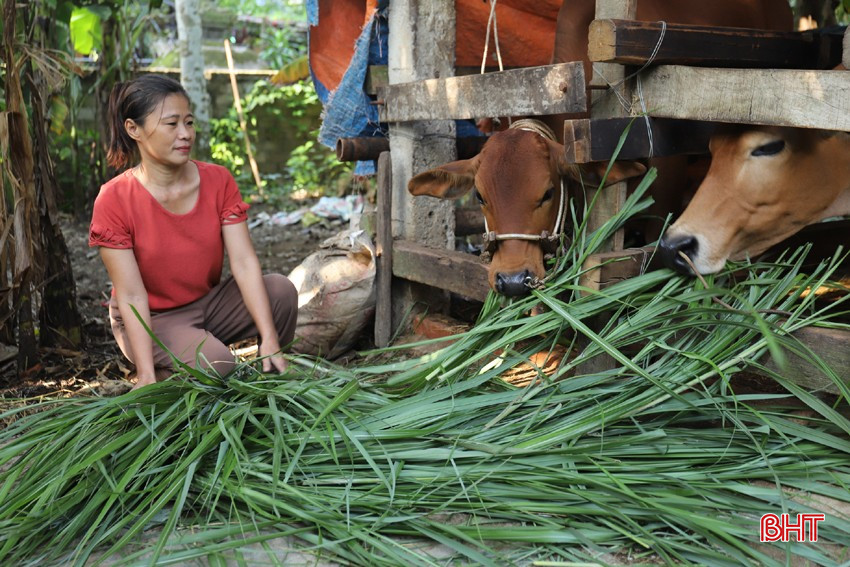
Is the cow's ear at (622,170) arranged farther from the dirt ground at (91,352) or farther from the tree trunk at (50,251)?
the tree trunk at (50,251)

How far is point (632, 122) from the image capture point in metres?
2.84

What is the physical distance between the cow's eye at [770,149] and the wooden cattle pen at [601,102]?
271 millimetres

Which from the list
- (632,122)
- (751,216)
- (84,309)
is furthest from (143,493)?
(84,309)

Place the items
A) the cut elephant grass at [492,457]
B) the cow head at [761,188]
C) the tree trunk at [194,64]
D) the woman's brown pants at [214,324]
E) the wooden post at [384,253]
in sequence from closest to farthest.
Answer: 1. the cut elephant grass at [492,457]
2. the cow head at [761,188]
3. the woman's brown pants at [214,324]
4. the wooden post at [384,253]
5. the tree trunk at [194,64]

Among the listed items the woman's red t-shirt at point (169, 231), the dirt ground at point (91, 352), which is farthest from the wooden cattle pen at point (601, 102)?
the dirt ground at point (91, 352)

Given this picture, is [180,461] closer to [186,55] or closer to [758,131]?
[758,131]

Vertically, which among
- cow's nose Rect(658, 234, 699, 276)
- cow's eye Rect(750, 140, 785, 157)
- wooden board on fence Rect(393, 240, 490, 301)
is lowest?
wooden board on fence Rect(393, 240, 490, 301)

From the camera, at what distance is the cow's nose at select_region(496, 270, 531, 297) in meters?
3.00

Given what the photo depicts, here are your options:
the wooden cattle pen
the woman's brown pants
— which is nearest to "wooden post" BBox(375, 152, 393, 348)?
the wooden cattle pen

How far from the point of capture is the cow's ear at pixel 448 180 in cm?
364

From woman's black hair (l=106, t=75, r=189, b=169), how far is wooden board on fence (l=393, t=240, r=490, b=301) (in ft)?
4.44

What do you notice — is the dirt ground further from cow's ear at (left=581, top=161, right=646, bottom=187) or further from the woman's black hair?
cow's ear at (left=581, top=161, right=646, bottom=187)

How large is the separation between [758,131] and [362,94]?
2.51 m

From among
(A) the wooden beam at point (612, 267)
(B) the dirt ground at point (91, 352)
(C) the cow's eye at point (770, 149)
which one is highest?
(C) the cow's eye at point (770, 149)
